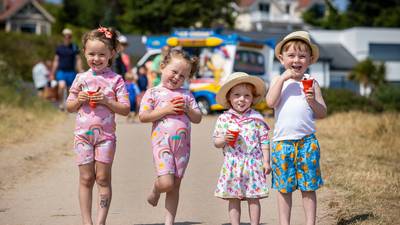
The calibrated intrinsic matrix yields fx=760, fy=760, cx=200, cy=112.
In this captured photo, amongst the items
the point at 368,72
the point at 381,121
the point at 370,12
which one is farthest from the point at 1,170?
the point at 370,12

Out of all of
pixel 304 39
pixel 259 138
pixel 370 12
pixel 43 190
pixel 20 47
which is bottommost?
pixel 43 190

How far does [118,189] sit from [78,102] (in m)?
2.50

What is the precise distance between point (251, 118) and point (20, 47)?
1276 inches

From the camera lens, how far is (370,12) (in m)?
77.0

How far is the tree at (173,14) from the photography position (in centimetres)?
5797

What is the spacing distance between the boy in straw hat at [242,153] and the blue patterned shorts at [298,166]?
0.37ft

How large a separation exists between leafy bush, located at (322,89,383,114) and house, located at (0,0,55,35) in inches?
2239

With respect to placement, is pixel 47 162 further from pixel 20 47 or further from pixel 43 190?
pixel 20 47

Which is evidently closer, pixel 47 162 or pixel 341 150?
pixel 47 162

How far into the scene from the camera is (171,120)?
5871 mm

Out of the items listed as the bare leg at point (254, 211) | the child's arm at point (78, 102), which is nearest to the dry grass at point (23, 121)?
the child's arm at point (78, 102)

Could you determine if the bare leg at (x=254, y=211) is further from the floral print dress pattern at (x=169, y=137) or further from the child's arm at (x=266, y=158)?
the floral print dress pattern at (x=169, y=137)

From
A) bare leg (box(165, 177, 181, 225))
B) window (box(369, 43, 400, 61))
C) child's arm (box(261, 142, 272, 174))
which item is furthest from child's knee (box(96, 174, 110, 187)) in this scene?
window (box(369, 43, 400, 61))

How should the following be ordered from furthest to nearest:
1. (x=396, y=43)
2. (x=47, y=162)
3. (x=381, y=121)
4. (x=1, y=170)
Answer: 1. (x=396, y=43)
2. (x=381, y=121)
3. (x=47, y=162)
4. (x=1, y=170)
